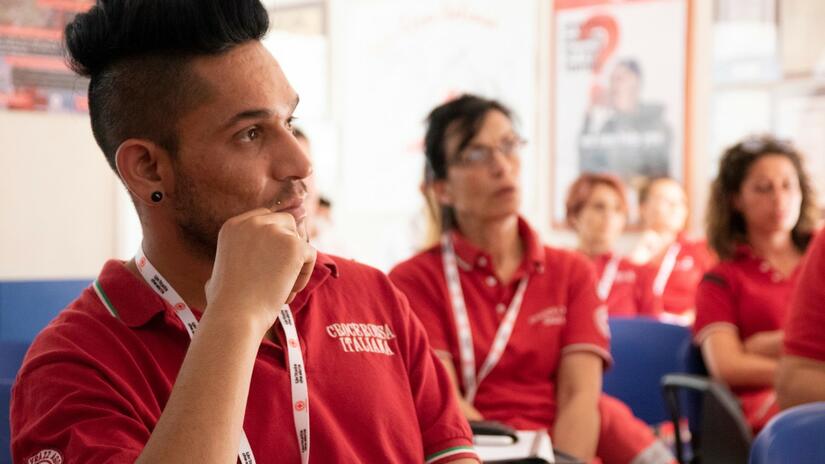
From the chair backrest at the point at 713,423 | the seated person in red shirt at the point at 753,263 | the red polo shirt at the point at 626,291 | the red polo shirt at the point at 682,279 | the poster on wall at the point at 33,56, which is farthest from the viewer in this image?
the red polo shirt at the point at 682,279

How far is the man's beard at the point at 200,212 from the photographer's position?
1.22 meters

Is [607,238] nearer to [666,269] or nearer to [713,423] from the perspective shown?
[666,269]

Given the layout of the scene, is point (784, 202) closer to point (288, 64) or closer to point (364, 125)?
point (288, 64)

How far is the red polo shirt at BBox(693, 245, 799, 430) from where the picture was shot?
3.15m

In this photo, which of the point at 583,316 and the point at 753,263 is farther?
the point at 753,263

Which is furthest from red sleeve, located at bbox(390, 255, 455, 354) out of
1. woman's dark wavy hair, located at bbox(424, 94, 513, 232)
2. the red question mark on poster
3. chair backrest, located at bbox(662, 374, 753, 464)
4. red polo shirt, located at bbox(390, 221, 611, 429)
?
the red question mark on poster

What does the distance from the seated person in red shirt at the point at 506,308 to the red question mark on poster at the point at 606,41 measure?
12.0 ft

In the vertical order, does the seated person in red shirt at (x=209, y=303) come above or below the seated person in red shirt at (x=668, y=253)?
above

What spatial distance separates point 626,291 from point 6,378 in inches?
163

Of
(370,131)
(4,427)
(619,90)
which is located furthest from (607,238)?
(4,427)

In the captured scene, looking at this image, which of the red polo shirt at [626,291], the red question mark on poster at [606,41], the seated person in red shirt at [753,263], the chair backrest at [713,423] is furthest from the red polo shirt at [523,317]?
the red question mark on poster at [606,41]

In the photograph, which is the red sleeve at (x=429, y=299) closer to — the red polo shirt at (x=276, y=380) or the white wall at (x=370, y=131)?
the red polo shirt at (x=276, y=380)

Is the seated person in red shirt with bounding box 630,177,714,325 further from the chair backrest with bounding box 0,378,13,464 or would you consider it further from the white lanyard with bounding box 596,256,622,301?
the chair backrest with bounding box 0,378,13,464

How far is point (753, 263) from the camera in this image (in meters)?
Result: 3.29
